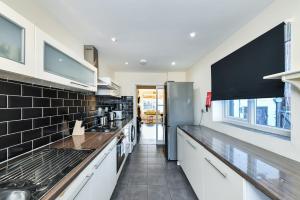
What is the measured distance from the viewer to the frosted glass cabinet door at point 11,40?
0.90 meters

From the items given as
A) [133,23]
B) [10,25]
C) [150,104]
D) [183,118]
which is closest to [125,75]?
[183,118]

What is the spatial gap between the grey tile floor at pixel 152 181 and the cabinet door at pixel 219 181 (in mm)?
737

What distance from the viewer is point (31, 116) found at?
1533mm

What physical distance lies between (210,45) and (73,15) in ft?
7.10

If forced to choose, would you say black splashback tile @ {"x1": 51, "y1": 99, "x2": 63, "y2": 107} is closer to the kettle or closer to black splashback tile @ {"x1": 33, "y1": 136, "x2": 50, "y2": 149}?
black splashback tile @ {"x1": 33, "y1": 136, "x2": 50, "y2": 149}

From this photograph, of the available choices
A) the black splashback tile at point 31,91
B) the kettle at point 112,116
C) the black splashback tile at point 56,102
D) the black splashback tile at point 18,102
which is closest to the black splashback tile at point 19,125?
the black splashback tile at point 18,102

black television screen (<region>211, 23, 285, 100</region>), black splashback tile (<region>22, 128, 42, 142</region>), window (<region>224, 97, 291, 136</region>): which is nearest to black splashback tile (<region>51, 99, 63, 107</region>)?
black splashback tile (<region>22, 128, 42, 142</region>)

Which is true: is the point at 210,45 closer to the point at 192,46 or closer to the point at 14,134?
the point at 192,46

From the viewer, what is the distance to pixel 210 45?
3016 millimetres

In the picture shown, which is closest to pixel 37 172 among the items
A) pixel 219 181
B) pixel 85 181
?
pixel 85 181

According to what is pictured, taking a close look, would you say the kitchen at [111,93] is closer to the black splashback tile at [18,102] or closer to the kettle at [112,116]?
the black splashback tile at [18,102]

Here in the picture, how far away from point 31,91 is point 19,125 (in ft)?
1.01

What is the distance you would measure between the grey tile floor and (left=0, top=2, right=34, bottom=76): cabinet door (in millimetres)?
2107

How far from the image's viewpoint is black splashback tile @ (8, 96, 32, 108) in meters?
1.32
